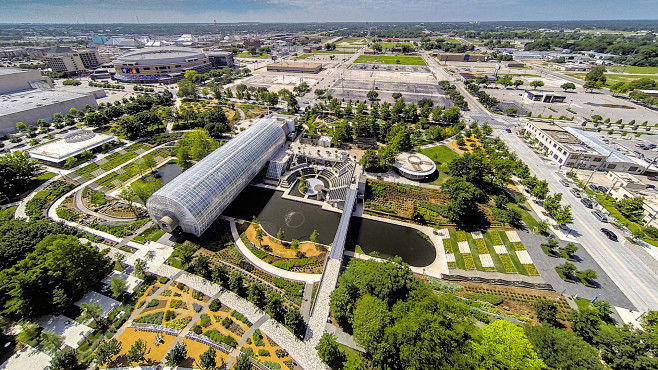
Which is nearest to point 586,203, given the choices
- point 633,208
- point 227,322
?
point 633,208

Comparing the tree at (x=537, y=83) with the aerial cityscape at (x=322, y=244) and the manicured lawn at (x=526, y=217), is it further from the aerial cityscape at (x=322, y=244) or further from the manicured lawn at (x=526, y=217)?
the manicured lawn at (x=526, y=217)

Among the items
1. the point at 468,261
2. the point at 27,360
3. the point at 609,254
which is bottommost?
the point at 468,261

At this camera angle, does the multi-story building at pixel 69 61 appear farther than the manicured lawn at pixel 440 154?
Yes

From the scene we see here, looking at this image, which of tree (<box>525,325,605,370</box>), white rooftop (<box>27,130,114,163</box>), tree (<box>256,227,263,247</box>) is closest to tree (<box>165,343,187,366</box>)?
tree (<box>256,227,263,247</box>)

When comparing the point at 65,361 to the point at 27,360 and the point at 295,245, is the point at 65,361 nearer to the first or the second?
the point at 27,360

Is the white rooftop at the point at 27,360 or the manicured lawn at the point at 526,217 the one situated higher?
the manicured lawn at the point at 526,217

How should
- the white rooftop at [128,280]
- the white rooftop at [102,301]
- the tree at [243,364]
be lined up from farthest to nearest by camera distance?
the white rooftop at [128,280] < the white rooftop at [102,301] < the tree at [243,364]

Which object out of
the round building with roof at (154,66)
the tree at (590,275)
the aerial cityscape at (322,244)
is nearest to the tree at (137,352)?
the aerial cityscape at (322,244)

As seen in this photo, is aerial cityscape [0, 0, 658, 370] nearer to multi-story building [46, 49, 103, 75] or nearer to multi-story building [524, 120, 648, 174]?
multi-story building [524, 120, 648, 174]
